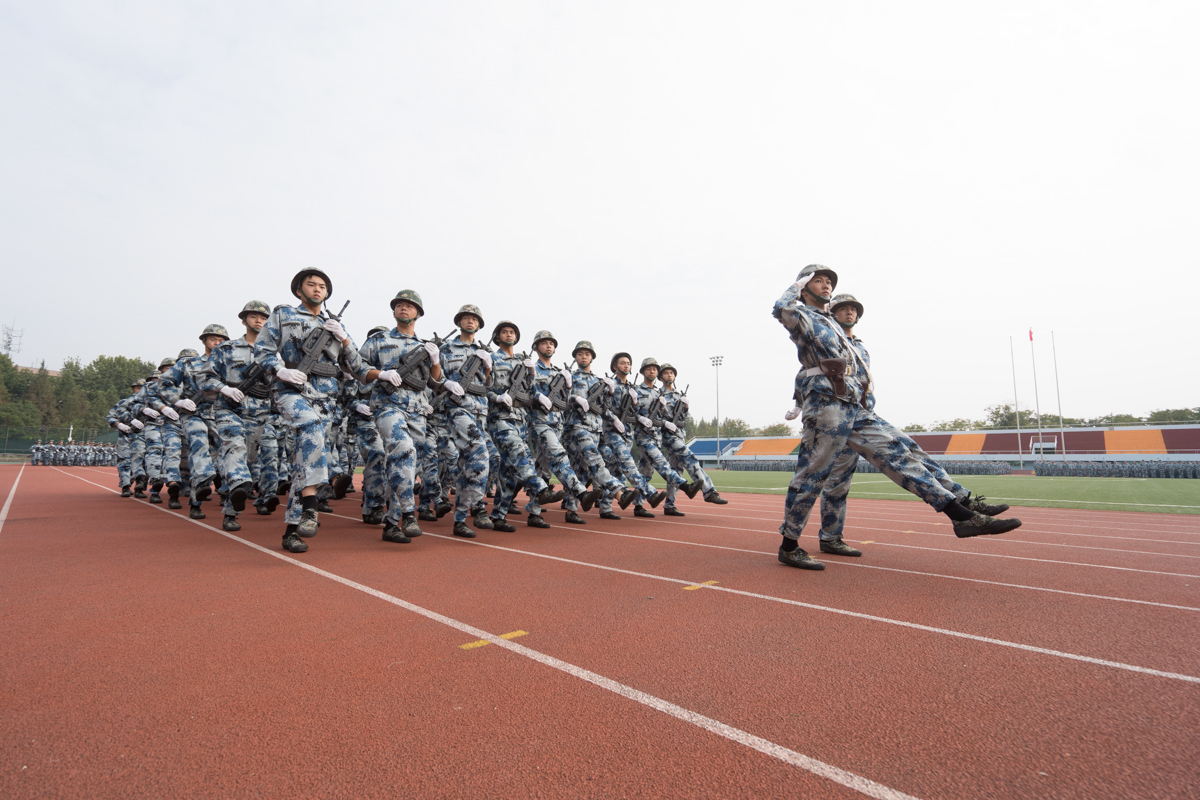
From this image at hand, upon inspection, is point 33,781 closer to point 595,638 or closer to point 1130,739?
point 595,638

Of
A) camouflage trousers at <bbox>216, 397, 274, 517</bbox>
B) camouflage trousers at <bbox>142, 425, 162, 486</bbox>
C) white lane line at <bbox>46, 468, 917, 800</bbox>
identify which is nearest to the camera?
white lane line at <bbox>46, 468, 917, 800</bbox>

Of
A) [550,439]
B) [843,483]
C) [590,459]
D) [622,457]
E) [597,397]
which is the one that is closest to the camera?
[843,483]

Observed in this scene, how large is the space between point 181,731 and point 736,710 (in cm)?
198

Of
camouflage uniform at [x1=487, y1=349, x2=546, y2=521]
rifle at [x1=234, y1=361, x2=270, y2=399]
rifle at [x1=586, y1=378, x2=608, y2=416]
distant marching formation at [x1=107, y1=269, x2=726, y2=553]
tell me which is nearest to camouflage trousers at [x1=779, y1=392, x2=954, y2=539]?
distant marching formation at [x1=107, y1=269, x2=726, y2=553]

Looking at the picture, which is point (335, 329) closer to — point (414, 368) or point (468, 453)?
point (414, 368)

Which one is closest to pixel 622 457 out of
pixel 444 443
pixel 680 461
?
pixel 680 461

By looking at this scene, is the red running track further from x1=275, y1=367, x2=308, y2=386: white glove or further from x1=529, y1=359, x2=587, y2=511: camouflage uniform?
x1=529, y1=359, x2=587, y2=511: camouflage uniform

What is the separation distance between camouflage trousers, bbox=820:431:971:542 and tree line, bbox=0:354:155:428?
307 ft

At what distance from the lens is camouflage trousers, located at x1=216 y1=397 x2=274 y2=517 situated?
6.79 metres

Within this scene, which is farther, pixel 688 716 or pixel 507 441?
pixel 507 441

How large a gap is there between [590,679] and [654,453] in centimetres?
715

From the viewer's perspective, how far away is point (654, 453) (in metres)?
9.65

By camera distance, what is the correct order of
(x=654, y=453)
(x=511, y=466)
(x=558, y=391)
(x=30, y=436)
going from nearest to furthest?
(x=511, y=466)
(x=558, y=391)
(x=654, y=453)
(x=30, y=436)

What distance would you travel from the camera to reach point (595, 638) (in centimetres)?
312
